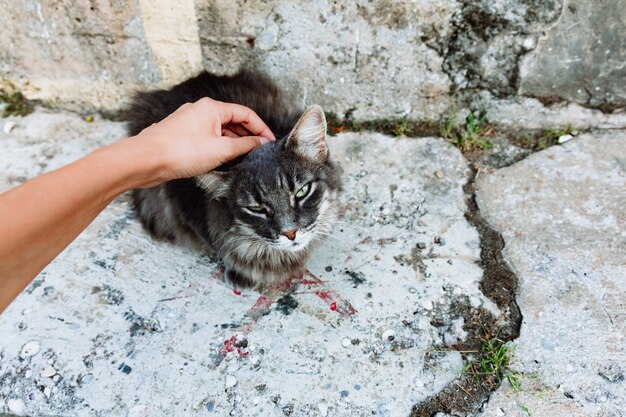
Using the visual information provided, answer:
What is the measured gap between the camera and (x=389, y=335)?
6.41 feet

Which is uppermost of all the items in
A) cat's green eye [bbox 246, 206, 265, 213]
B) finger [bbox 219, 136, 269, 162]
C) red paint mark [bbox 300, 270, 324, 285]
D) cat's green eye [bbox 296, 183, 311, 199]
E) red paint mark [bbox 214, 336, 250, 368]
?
finger [bbox 219, 136, 269, 162]

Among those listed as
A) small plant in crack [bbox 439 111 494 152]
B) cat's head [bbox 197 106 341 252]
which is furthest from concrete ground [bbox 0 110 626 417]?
cat's head [bbox 197 106 341 252]

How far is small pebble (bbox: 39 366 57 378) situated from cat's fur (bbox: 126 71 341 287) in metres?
0.71

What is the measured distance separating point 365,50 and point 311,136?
0.82 m

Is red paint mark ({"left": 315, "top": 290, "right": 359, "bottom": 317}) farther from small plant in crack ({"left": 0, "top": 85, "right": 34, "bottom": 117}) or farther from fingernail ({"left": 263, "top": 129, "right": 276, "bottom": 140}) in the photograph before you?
small plant in crack ({"left": 0, "top": 85, "right": 34, "bottom": 117})

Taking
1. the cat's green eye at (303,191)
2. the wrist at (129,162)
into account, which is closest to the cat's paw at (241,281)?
the cat's green eye at (303,191)

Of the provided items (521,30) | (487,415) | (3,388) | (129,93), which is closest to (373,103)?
(521,30)

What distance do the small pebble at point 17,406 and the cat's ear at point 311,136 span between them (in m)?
1.38

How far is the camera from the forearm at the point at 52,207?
1.26 metres

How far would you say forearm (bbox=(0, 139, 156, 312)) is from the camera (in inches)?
49.8

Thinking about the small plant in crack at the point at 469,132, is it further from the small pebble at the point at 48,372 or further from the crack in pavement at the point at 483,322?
the small pebble at the point at 48,372

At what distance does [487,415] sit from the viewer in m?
1.75

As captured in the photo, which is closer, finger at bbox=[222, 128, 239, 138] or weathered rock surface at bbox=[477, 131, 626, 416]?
weathered rock surface at bbox=[477, 131, 626, 416]

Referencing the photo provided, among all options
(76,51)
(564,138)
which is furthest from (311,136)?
(76,51)
